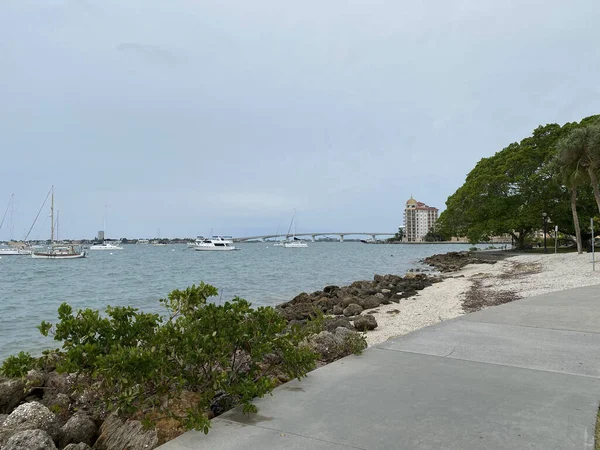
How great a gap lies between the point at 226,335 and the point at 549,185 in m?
42.9

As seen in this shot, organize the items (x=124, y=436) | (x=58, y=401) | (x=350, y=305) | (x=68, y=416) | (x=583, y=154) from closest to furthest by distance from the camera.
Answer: (x=124, y=436) → (x=68, y=416) → (x=58, y=401) → (x=350, y=305) → (x=583, y=154)

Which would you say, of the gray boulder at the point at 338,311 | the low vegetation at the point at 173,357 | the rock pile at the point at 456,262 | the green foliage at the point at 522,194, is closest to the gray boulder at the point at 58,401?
the low vegetation at the point at 173,357

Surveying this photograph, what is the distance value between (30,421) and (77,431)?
19.5 inches

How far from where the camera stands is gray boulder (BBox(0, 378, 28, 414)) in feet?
15.9

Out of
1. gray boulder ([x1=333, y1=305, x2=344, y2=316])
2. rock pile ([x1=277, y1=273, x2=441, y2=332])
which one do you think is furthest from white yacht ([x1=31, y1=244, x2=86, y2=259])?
gray boulder ([x1=333, y1=305, x2=344, y2=316])

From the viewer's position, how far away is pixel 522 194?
139ft

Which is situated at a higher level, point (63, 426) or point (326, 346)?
point (326, 346)

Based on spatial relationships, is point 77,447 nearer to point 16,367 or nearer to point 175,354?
point 175,354

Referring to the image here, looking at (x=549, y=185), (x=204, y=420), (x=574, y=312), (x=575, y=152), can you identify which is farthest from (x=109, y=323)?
(x=549, y=185)

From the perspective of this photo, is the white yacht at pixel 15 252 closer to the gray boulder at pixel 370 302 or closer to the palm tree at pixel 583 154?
the gray boulder at pixel 370 302

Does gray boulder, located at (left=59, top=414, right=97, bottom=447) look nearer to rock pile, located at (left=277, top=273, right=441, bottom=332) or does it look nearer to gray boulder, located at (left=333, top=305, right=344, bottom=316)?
rock pile, located at (left=277, top=273, right=441, bottom=332)

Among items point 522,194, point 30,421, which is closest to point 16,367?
point 30,421

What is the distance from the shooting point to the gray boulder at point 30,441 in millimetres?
3424

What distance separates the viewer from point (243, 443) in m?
3.35
